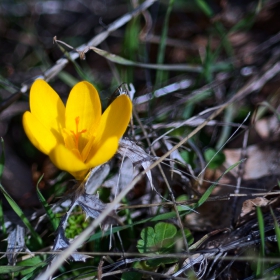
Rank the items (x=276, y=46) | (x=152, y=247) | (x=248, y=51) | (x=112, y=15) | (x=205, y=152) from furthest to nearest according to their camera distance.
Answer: (x=112, y=15) < (x=248, y=51) < (x=276, y=46) < (x=205, y=152) < (x=152, y=247)

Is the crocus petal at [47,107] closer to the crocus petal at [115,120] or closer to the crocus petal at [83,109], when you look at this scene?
the crocus petal at [83,109]

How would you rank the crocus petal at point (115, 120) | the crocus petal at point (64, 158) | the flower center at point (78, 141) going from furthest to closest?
the flower center at point (78, 141) → the crocus petal at point (115, 120) → the crocus petal at point (64, 158)

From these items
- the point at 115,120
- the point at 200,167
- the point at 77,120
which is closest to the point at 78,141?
the point at 77,120

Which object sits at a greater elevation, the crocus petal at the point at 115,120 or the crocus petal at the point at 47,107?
the crocus petal at the point at 47,107

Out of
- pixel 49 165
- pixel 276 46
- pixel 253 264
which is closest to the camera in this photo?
pixel 253 264

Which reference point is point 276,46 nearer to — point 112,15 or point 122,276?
point 112,15

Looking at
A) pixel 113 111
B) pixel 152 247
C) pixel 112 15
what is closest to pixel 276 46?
pixel 112 15

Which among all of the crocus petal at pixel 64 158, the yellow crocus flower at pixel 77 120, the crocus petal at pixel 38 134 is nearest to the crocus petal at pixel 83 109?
the yellow crocus flower at pixel 77 120
